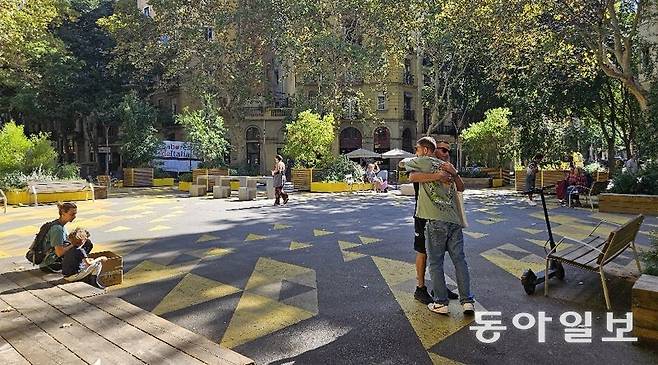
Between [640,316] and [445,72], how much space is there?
32455 millimetres

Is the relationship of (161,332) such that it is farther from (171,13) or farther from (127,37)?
(127,37)

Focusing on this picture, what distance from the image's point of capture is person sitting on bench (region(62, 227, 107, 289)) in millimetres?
5234

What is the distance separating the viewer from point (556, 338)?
4.07m

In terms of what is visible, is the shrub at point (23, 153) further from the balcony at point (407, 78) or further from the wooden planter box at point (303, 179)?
the balcony at point (407, 78)

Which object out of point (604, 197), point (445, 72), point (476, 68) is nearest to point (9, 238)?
point (604, 197)

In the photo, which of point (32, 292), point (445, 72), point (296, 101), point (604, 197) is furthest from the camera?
point (445, 72)

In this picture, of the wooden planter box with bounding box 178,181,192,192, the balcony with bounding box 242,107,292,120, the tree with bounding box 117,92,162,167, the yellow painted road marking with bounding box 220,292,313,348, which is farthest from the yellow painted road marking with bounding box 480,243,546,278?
the balcony with bounding box 242,107,292,120

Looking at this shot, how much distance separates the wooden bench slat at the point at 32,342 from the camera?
2759 mm

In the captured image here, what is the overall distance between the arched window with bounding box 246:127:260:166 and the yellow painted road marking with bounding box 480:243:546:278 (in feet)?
116

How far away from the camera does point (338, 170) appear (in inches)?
908

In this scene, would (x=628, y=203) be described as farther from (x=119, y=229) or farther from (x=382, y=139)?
(x=382, y=139)

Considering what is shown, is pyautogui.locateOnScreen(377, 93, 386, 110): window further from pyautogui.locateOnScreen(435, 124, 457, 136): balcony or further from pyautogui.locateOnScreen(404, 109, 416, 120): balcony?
pyautogui.locateOnScreen(435, 124, 457, 136): balcony

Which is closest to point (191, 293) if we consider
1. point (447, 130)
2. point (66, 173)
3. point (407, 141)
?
point (66, 173)

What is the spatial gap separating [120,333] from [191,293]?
2.53 metres
